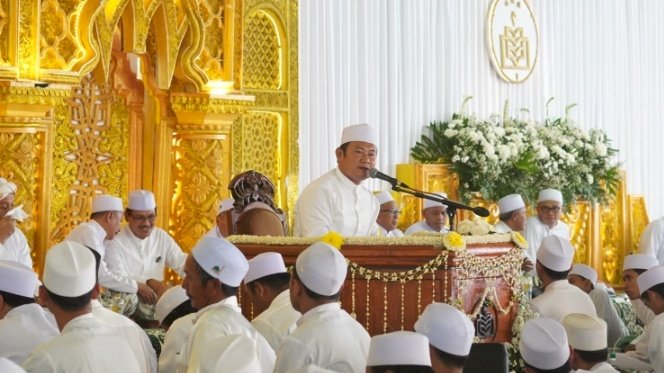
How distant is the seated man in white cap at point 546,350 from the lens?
4.84 m

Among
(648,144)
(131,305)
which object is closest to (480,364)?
(131,305)

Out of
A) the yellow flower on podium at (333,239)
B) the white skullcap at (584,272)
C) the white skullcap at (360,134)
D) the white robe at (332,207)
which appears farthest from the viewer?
the white skullcap at (584,272)

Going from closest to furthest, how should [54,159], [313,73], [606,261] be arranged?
[54,159]
[313,73]
[606,261]

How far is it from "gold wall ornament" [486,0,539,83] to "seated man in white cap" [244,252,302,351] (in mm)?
8357

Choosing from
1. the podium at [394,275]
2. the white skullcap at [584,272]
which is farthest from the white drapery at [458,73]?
the podium at [394,275]

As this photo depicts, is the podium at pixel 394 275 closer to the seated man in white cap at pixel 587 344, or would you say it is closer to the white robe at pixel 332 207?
the white robe at pixel 332 207

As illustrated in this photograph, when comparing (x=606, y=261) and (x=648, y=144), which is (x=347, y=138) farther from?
(x=648, y=144)

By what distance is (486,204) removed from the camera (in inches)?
491

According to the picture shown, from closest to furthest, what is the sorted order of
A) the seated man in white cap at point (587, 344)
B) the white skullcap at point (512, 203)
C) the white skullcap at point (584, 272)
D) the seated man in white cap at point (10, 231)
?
the seated man in white cap at point (587, 344) → the seated man in white cap at point (10, 231) → the white skullcap at point (584, 272) → the white skullcap at point (512, 203)

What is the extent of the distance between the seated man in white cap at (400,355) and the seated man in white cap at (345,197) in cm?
287

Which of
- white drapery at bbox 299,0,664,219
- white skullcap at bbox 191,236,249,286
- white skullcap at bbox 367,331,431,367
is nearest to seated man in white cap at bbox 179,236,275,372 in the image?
white skullcap at bbox 191,236,249,286

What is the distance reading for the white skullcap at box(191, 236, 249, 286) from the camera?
183 inches

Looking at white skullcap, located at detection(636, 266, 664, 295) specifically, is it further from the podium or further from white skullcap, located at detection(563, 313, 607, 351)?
white skullcap, located at detection(563, 313, 607, 351)

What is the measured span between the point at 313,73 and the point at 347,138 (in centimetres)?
433
